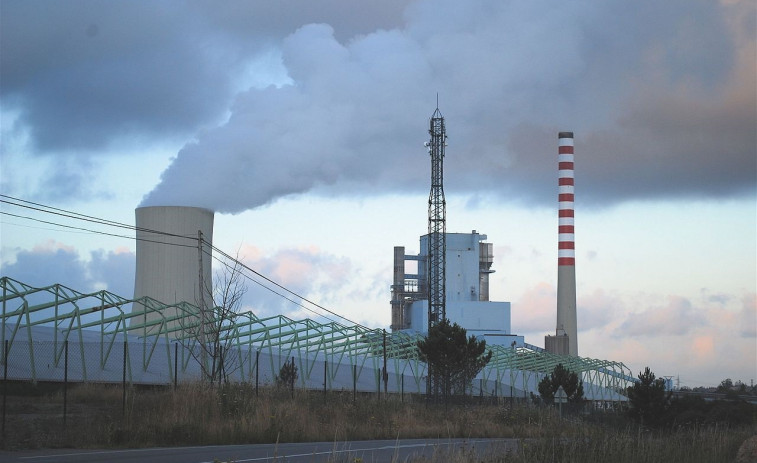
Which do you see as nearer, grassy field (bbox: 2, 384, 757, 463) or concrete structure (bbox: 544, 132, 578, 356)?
grassy field (bbox: 2, 384, 757, 463)

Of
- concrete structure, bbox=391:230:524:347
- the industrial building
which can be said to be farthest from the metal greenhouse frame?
concrete structure, bbox=391:230:524:347

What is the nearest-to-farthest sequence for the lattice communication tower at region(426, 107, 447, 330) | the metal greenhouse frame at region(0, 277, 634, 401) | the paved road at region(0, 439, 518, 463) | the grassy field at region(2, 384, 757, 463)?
the paved road at region(0, 439, 518, 463) < the grassy field at region(2, 384, 757, 463) < the metal greenhouse frame at region(0, 277, 634, 401) < the lattice communication tower at region(426, 107, 447, 330)

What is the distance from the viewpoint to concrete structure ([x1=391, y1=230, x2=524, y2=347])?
74000 millimetres

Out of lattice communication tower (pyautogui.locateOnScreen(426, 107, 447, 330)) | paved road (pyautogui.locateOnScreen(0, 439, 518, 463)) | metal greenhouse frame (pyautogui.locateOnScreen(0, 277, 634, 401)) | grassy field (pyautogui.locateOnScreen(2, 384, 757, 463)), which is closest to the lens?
paved road (pyautogui.locateOnScreen(0, 439, 518, 463))

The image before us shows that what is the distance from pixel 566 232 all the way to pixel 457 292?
1318cm

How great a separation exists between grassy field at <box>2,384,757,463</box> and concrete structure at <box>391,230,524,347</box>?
4532 centimetres

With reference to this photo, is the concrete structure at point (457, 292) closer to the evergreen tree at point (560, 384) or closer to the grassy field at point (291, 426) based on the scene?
the evergreen tree at point (560, 384)

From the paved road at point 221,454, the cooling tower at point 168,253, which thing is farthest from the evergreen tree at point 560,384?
the paved road at point 221,454

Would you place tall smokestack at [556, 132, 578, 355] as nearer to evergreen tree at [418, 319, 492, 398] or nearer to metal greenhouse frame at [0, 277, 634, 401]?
metal greenhouse frame at [0, 277, 634, 401]

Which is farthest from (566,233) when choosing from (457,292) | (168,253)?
(168,253)

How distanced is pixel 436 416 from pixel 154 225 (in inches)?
712

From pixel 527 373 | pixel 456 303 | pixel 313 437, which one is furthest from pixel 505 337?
pixel 313 437

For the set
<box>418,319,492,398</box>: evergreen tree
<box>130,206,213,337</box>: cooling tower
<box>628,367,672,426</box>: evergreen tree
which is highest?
<box>130,206,213,337</box>: cooling tower

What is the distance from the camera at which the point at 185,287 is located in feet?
130
